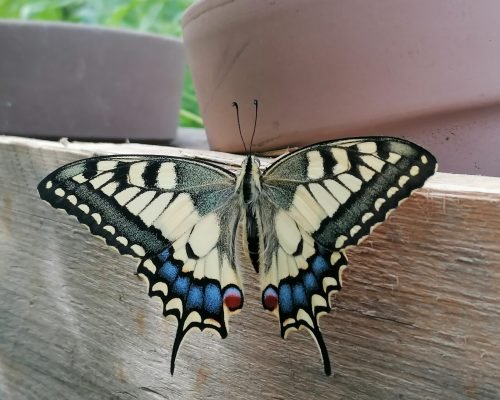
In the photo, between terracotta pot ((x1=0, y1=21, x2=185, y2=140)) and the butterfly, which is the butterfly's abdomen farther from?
terracotta pot ((x1=0, y1=21, x2=185, y2=140))

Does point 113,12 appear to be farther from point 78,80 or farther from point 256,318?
point 256,318

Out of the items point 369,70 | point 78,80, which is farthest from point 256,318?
point 78,80

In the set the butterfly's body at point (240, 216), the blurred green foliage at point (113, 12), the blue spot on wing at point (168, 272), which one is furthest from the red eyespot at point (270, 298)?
the blurred green foliage at point (113, 12)

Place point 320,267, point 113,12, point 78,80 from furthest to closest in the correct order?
point 113,12 < point 78,80 < point 320,267

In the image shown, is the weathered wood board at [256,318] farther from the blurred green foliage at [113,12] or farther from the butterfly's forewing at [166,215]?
the blurred green foliage at [113,12]

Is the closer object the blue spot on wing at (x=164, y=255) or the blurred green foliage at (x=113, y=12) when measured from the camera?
the blue spot on wing at (x=164, y=255)

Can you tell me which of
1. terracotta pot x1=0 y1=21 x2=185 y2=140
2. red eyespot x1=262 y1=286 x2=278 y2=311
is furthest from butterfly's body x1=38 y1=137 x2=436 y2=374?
terracotta pot x1=0 y1=21 x2=185 y2=140
